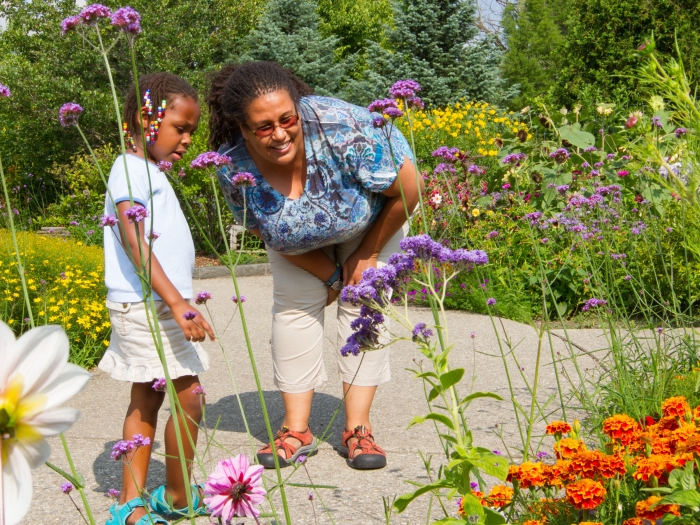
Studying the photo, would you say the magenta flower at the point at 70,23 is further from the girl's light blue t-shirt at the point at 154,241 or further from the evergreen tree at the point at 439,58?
the evergreen tree at the point at 439,58

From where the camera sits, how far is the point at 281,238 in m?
3.20

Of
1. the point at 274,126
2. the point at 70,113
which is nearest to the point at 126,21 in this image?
the point at 70,113

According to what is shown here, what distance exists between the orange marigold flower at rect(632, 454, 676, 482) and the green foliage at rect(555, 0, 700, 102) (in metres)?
8.56

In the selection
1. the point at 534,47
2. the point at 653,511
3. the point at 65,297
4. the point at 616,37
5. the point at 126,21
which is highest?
the point at 534,47

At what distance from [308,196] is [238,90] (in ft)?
1.66

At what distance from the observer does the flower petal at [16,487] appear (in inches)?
19.2

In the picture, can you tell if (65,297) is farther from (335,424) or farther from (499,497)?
(499,497)

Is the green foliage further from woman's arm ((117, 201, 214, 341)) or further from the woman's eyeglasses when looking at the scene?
woman's arm ((117, 201, 214, 341))

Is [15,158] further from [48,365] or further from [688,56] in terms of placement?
[48,365]

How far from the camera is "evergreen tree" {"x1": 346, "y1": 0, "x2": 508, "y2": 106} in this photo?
688 inches

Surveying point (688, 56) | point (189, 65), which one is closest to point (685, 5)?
point (688, 56)

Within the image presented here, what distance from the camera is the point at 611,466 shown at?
1838mm

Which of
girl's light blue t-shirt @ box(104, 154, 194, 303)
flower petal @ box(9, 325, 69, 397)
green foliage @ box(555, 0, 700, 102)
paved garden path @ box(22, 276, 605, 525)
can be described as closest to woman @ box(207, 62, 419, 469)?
paved garden path @ box(22, 276, 605, 525)

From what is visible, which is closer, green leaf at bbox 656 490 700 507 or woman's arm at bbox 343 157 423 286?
green leaf at bbox 656 490 700 507
